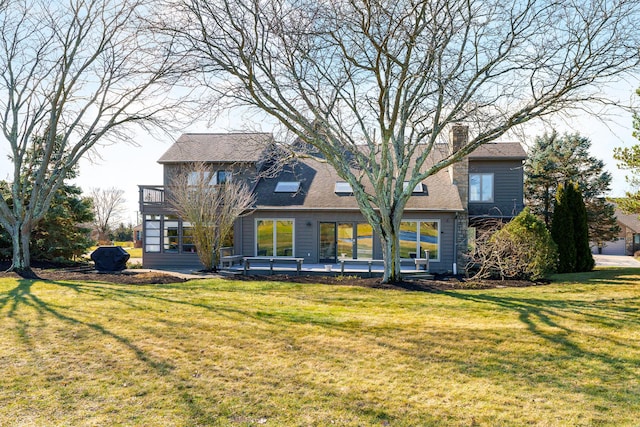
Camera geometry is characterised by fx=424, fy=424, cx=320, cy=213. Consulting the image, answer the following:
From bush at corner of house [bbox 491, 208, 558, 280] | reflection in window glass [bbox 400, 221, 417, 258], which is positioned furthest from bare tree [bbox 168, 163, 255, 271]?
bush at corner of house [bbox 491, 208, 558, 280]

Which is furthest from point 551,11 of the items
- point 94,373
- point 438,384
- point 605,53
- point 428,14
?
point 94,373

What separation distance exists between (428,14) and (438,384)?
28.1ft

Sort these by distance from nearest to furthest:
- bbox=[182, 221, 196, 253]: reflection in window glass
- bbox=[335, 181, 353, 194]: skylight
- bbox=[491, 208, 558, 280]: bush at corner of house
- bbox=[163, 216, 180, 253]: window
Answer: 1. bbox=[491, 208, 558, 280]: bush at corner of house
2. bbox=[335, 181, 353, 194]: skylight
3. bbox=[182, 221, 196, 253]: reflection in window glass
4. bbox=[163, 216, 180, 253]: window

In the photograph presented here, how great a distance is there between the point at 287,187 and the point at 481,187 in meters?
8.69

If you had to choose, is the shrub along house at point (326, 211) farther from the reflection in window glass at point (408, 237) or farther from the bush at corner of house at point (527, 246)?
the bush at corner of house at point (527, 246)

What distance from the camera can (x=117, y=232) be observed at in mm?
49250

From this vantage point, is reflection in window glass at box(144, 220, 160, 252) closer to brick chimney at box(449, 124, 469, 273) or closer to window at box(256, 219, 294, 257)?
window at box(256, 219, 294, 257)

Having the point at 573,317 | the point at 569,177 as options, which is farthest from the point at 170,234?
the point at 569,177

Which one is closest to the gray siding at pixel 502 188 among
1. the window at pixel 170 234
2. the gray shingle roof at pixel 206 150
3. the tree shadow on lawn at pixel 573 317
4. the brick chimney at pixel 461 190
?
the brick chimney at pixel 461 190

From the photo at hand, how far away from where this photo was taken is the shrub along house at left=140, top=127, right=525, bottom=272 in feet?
54.6

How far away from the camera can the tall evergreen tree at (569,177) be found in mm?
25219

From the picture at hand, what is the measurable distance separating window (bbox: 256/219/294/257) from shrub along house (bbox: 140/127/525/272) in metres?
0.04

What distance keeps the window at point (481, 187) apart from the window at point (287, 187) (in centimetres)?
780

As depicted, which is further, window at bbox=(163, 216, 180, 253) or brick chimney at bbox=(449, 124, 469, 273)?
window at bbox=(163, 216, 180, 253)
